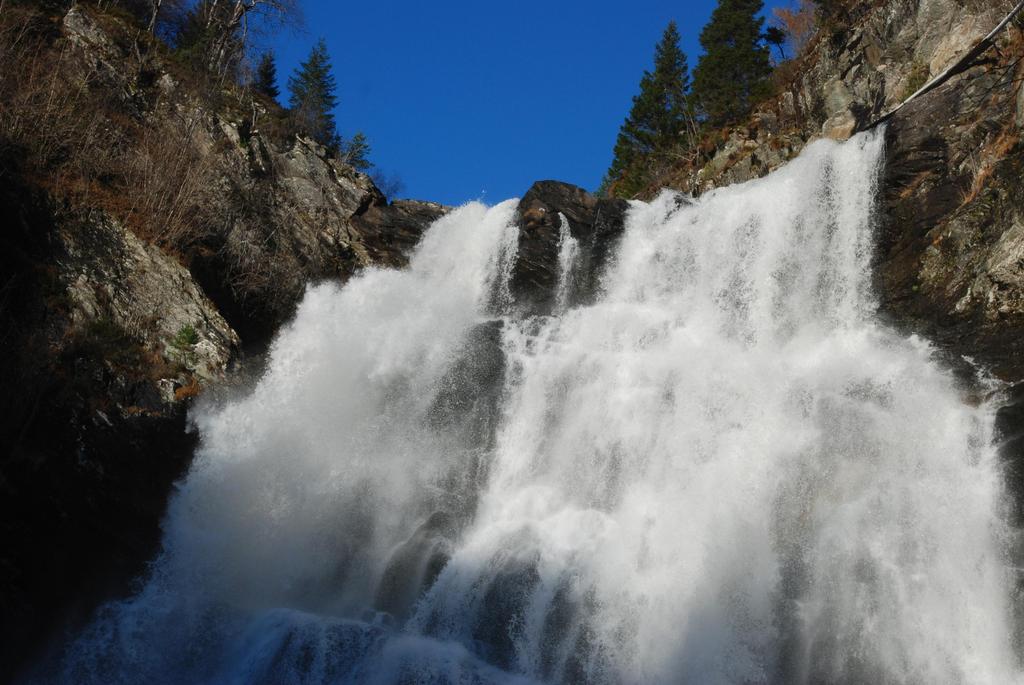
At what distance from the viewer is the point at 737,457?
51.3 ft

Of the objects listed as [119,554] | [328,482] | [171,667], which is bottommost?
[171,667]

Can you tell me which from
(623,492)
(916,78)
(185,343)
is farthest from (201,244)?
(916,78)

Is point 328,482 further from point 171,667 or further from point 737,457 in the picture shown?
point 737,457

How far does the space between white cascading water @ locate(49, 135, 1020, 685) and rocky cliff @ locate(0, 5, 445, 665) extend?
101cm

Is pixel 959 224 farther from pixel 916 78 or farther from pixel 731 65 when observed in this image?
pixel 731 65

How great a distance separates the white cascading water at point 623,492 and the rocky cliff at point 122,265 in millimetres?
1010

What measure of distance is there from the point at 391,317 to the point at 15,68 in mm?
11615

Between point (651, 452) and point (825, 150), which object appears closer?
point (651, 452)

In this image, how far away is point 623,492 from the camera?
643 inches

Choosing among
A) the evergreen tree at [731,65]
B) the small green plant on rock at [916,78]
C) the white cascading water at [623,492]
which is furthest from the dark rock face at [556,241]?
the evergreen tree at [731,65]

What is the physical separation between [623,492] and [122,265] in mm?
12632

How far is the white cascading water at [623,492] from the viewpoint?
12594 millimetres

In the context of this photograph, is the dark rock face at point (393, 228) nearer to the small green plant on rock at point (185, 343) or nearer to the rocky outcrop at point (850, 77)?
the small green plant on rock at point (185, 343)

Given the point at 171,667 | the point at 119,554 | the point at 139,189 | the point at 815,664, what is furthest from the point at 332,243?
the point at 815,664
